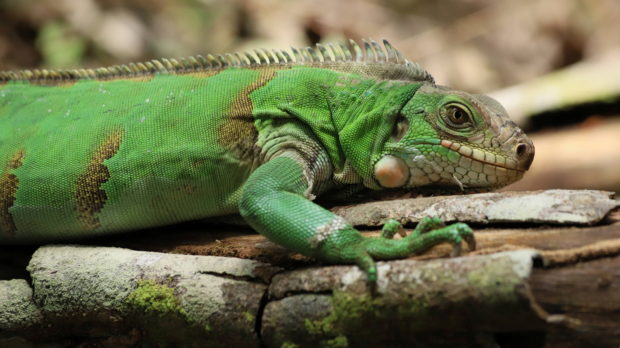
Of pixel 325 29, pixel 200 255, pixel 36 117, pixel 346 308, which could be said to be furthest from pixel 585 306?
pixel 325 29

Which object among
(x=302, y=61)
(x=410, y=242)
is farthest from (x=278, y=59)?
(x=410, y=242)

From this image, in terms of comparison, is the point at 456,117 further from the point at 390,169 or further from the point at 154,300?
the point at 154,300

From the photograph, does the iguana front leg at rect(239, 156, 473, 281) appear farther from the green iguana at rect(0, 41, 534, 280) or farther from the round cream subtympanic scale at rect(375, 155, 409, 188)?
the round cream subtympanic scale at rect(375, 155, 409, 188)

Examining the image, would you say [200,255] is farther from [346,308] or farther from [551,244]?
[551,244]

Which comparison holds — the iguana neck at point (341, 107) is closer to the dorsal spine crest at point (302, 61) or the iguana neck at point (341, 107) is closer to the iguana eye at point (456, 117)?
the dorsal spine crest at point (302, 61)

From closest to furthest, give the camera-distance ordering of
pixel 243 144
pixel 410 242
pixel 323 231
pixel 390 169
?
1. pixel 410 242
2. pixel 323 231
3. pixel 390 169
4. pixel 243 144

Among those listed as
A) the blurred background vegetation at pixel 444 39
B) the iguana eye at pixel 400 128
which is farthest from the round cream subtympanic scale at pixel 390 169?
the blurred background vegetation at pixel 444 39

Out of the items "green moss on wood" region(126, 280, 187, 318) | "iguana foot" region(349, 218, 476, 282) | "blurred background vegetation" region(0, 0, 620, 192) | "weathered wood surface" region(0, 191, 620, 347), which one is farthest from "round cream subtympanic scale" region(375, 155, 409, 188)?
"blurred background vegetation" region(0, 0, 620, 192)

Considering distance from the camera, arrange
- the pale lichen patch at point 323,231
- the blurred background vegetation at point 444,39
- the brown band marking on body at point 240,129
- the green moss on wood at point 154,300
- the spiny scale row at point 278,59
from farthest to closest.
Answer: the blurred background vegetation at point 444,39
the spiny scale row at point 278,59
the brown band marking on body at point 240,129
the green moss on wood at point 154,300
the pale lichen patch at point 323,231
